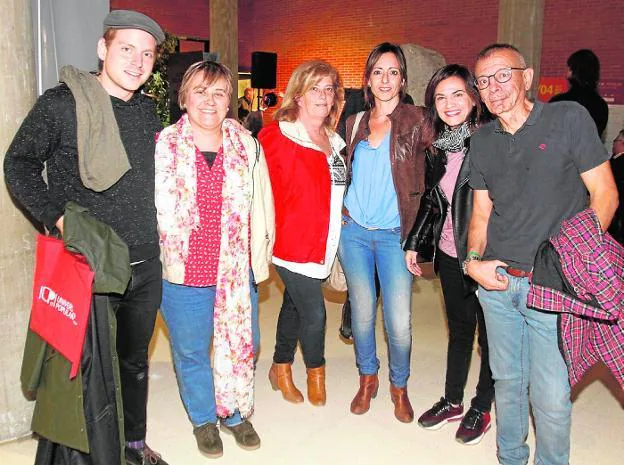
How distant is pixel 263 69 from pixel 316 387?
9.67 m

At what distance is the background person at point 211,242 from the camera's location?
2.51 m

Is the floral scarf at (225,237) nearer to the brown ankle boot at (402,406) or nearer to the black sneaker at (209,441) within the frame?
the black sneaker at (209,441)

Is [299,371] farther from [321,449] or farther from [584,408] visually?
[584,408]

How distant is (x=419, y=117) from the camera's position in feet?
9.51

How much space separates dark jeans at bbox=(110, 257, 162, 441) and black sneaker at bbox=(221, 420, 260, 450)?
50 centimetres

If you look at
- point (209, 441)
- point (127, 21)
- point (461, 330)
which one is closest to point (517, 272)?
point (461, 330)

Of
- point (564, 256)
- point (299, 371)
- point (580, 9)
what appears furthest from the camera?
point (580, 9)

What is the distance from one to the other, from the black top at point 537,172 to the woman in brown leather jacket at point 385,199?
24.4 inches

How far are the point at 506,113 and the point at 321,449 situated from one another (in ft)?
5.70

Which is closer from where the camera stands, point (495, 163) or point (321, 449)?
point (495, 163)

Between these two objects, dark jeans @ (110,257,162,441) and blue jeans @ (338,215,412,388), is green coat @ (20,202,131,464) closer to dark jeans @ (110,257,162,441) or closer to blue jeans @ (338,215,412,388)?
dark jeans @ (110,257,162,441)

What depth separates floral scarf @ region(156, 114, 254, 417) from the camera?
2.47m

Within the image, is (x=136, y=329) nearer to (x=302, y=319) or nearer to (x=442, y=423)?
(x=302, y=319)

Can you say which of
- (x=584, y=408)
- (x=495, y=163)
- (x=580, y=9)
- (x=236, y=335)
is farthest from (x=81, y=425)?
(x=580, y=9)
